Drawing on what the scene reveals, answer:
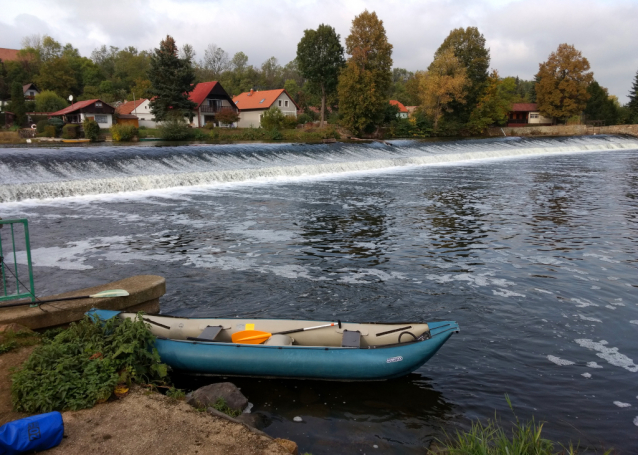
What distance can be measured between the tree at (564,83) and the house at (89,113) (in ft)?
211

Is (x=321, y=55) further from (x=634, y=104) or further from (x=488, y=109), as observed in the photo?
(x=634, y=104)

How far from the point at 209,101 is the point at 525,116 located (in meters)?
60.1

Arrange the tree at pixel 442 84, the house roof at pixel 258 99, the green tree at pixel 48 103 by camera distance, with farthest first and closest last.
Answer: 1. the house roof at pixel 258 99
2. the tree at pixel 442 84
3. the green tree at pixel 48 103

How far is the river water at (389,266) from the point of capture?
5906 mm

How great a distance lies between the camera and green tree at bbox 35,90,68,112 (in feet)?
205

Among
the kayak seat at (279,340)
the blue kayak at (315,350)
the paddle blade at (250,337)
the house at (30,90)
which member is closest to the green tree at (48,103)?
the house at (30,90)

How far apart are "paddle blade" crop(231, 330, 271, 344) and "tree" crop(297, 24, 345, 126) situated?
197ft

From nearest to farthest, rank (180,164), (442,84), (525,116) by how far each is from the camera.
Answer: (180,164) < (442,84) < (525,116)

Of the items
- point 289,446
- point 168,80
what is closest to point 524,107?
point 168,80

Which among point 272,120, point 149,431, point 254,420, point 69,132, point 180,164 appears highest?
point 272,120

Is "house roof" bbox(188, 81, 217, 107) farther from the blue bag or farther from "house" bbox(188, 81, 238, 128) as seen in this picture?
the blue bag

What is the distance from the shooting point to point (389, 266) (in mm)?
11531

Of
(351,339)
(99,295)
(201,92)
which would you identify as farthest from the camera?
(201,92)

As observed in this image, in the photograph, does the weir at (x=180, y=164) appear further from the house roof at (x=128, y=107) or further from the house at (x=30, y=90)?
the house at (x=30, y=90)
